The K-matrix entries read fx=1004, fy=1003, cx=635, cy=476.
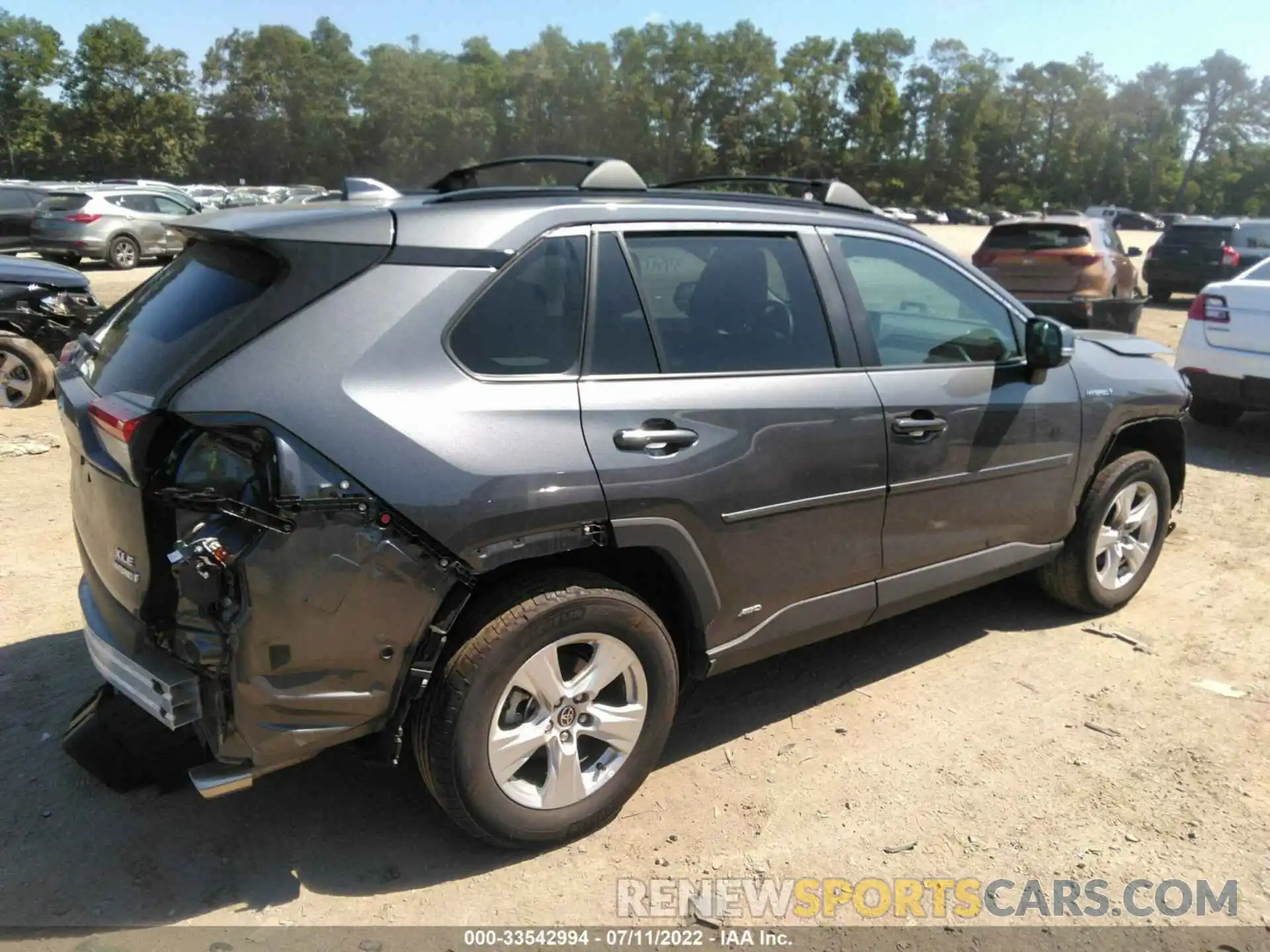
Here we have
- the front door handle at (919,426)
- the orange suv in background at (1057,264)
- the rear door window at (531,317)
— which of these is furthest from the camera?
the orange suv in background at (1057,264)

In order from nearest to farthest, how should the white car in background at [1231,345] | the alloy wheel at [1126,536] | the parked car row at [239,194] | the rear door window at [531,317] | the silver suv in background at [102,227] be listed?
1. the rear door window at [531,317]
2. the alloy wheel at [1126,536]
3. the white car in background at [1231,345]
4. the silver suv in background at [102,227]
5. the parked car row at [239,194]

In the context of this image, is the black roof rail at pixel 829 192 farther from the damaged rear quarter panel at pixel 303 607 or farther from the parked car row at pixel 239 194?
the parked car row at pixel 239 194

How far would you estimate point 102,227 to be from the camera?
65.7ft

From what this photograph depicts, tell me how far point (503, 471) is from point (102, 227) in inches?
819

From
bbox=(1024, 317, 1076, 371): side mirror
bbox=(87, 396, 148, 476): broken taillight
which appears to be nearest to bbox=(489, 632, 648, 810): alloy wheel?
bbox=(87, 396, 148, 476): broken taillight

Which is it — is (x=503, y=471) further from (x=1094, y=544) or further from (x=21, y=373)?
(x=21, y=373)

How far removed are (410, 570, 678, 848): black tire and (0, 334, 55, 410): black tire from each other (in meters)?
7.21

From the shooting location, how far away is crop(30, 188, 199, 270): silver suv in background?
19.7 m

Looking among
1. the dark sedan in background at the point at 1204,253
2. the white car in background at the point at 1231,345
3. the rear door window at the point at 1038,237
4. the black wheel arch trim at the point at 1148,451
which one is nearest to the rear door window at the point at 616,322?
the black wheel arch trim at the point at 1148,451

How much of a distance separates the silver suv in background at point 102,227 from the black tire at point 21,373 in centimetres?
1219

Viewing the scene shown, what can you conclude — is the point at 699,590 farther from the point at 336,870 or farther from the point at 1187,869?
the point at 1187,869

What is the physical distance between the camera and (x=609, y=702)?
307 cm

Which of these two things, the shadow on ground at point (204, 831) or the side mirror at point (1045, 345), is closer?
the shadow on ground at point (204, 831)

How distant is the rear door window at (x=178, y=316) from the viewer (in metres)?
2.62
